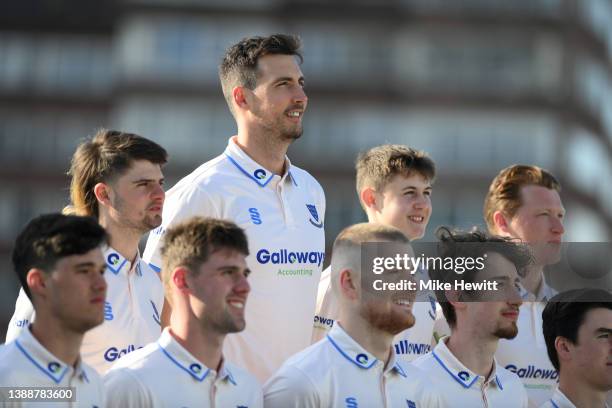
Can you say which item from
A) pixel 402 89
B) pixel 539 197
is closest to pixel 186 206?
pixel 539 197

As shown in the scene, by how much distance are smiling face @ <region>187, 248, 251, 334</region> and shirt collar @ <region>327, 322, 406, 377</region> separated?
0.70 meters

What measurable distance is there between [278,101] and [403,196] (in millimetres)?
1221

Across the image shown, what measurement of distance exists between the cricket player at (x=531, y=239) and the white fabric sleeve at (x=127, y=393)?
2.89 m

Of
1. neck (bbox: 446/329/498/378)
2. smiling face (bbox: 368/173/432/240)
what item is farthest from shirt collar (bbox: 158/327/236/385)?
smiling face (bbox: 368/173/432/240)

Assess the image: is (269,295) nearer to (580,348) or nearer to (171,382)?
(171,382)

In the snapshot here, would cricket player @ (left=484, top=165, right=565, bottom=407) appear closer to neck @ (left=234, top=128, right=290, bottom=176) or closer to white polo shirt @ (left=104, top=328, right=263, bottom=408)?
neck @ (left=234, top=128, right=290, bottom=176)

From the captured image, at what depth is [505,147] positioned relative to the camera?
70.4 m

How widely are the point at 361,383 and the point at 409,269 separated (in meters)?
0.67

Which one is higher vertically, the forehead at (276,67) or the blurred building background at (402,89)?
the blurred building background at (402,89)

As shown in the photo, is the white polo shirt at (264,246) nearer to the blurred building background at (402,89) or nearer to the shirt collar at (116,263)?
→ the shirt collar at (116,263)

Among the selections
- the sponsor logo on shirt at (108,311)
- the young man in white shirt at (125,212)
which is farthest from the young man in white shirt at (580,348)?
the sponsor logo on shirt at (108,311)

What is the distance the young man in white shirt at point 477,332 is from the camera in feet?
28.6

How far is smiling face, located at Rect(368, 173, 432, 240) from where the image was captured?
10133mm

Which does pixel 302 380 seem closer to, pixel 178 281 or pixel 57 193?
pixel 178 281
